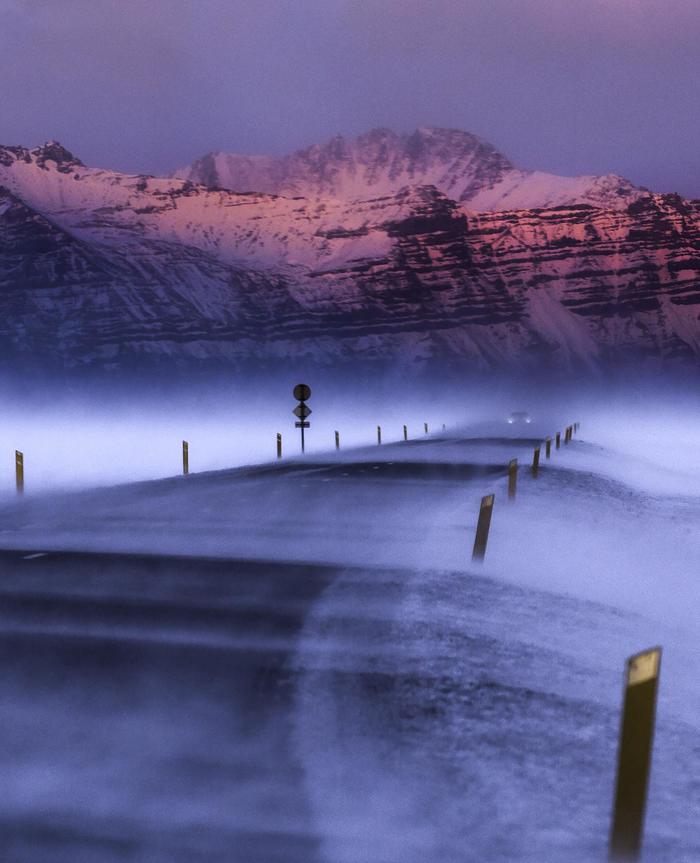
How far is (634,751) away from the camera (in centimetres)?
463

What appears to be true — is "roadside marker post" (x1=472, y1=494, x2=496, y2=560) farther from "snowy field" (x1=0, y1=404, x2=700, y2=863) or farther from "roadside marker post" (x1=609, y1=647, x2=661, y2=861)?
"roadside marker post" (x1=609, y1=647, x2=661, y2=861)

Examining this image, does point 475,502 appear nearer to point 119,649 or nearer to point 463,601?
point 463,601

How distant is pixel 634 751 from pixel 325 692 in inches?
126

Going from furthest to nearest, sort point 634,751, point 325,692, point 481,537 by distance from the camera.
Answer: point 481,537
point 325,692
point 634,751

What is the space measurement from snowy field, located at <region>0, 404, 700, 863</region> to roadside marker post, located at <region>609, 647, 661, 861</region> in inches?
9.7

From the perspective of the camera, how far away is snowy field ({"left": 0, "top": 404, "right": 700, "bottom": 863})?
17.0ft

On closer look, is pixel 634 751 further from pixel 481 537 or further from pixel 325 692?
pixel 481 537

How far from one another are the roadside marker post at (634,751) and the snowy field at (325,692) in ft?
0.81

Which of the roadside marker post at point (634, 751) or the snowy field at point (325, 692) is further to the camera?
the snowy field at point (325, 692)

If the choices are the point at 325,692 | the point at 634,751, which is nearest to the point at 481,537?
the point at 325,692

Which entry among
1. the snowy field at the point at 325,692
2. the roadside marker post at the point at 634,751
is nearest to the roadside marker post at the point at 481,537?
the snowy field at the point at 325,692

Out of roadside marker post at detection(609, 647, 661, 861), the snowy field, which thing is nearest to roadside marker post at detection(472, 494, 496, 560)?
the snowy field

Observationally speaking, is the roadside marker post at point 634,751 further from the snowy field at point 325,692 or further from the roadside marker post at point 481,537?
the roadside marker post at point 481,537

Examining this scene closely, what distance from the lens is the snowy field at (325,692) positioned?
17.0 ft
